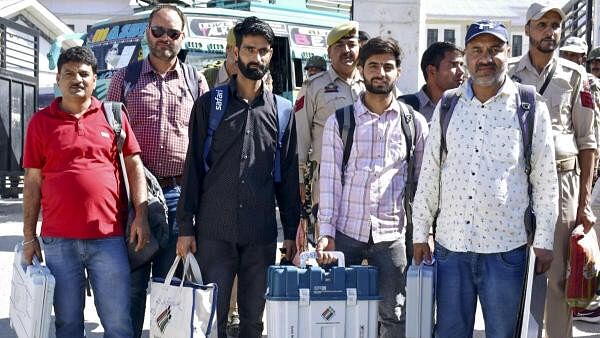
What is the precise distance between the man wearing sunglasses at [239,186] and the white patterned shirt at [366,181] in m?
0.34

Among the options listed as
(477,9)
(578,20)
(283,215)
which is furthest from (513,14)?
(283,215)

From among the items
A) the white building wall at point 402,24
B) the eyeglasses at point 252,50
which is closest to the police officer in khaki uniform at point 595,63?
the white building wall at point 402,24

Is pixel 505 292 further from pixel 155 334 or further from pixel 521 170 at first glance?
pixel 155 334

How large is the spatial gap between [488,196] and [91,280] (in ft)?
7.45

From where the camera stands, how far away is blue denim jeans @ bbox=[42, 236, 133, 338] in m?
4.69

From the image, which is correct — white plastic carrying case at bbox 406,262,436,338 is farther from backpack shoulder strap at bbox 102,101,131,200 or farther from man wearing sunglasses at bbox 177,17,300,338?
backpack shoulder strap at bbox 102,101,131,200

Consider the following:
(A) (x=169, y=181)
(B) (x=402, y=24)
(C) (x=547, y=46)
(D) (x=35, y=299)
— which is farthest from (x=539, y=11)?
(B) (x=402, y=24)

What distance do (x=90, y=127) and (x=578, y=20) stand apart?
36.2 ft

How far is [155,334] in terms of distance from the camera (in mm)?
4609

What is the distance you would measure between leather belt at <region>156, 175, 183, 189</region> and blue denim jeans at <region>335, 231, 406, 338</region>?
3.62ft

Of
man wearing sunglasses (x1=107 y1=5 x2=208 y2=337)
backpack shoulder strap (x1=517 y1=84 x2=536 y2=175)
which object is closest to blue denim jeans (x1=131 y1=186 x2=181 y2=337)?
man wearing sunglasses (x1=107 y1=5 x2=208 y2=337)

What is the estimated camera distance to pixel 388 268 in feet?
15.5

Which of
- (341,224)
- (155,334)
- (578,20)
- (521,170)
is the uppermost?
(578,20)

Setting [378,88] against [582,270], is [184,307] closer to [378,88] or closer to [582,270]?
[378,88]
